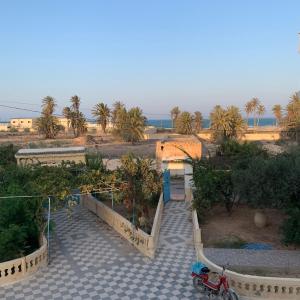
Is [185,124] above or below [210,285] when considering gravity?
above

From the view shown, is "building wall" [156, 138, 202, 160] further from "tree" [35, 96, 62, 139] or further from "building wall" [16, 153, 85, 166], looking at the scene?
"tree" [35, 96, 62, 139]

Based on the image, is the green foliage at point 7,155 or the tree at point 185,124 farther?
the tree at point 185,124

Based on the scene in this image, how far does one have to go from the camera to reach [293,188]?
502 inches

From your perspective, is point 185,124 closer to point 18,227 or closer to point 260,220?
point 260,220

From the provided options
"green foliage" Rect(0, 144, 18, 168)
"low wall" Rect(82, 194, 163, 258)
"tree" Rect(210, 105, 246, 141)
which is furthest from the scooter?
"tree" Rect(210, 105, 246, 141)

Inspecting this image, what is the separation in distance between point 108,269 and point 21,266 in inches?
101

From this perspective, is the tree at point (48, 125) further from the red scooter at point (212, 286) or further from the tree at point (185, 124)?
the red scooter at point (212, 286)

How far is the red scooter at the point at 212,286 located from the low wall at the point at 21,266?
189 inches

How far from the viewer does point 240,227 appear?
15.0 m

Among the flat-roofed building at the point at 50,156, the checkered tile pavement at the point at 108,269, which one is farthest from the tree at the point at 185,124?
the checkered tile pavement at the point at 108,269

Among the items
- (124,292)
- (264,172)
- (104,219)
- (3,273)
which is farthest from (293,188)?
(3,273)

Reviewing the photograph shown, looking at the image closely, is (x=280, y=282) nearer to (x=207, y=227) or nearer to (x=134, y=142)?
(x=207, y=227)

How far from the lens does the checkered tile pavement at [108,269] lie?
955cm

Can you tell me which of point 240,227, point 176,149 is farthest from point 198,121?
point 240,227
